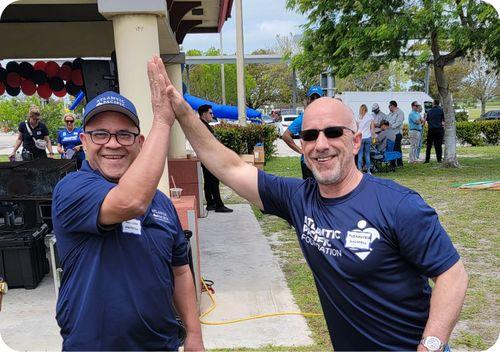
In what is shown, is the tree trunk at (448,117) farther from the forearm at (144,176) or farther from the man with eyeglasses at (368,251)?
the forearm at (144,176)

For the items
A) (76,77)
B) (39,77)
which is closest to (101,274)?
(76,77)

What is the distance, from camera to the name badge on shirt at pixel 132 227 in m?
1.88

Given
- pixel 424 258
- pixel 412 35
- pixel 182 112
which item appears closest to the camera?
pixel 424 258

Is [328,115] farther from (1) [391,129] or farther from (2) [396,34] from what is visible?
(1) [391,129]

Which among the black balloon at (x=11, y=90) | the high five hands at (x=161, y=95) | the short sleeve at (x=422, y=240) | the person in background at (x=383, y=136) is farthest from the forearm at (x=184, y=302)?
the person in background at (x=383, y=136)

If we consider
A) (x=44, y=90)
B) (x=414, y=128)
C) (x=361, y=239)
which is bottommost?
(x=414, y=128)

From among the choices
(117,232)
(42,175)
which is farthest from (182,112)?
(42,175)

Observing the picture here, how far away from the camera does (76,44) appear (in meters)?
9.05

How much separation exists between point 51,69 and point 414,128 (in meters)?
10.7

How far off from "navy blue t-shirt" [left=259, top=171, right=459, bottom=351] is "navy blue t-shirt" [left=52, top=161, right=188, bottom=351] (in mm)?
719

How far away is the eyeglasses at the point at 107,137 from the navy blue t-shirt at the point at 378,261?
2.87ft

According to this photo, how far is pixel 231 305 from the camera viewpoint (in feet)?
15.6

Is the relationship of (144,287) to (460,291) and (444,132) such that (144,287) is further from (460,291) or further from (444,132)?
(444,132)

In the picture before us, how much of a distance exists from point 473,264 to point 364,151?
7.37 metres
